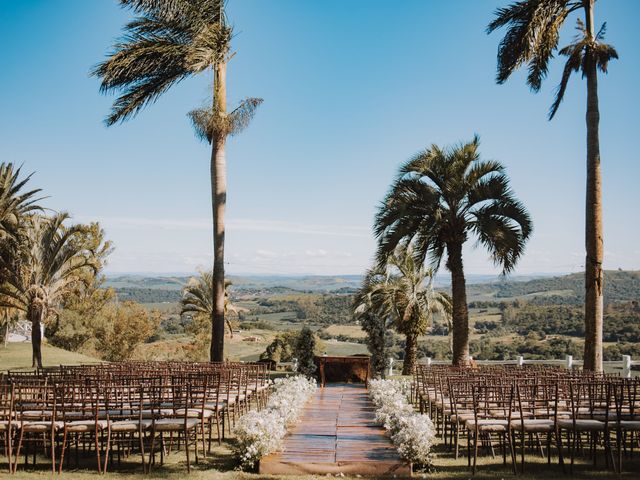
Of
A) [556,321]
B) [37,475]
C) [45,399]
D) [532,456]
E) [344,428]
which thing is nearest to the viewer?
[37,475]

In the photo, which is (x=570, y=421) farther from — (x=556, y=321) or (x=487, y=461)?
(x=556, y=321)

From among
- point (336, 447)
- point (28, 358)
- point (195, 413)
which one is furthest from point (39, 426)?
point (28, 358)

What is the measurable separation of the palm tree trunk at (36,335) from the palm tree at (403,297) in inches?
480

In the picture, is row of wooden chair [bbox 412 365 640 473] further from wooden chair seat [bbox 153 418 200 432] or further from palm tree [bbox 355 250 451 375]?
palm tree [bbox 355 250 451 375]

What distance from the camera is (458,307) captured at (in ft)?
71.4

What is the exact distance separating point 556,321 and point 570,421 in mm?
41907

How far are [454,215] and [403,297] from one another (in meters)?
6.87

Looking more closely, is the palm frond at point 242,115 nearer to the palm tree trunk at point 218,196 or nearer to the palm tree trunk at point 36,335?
the palm tree trunk at point 218,196

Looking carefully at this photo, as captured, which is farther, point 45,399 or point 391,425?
point 391,425

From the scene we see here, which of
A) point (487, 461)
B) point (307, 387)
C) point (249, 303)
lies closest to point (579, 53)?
point (307, 387)

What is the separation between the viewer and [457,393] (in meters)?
10.3

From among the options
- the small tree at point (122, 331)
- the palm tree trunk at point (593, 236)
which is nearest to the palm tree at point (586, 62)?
the palm tree trunk at point (593, 236)

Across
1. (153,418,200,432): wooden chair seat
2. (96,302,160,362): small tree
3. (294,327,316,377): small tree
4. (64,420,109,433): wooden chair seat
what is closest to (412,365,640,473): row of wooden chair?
(153,418,200,432): wooden chair seat

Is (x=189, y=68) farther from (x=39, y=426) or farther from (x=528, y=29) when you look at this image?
(x=39, y=426)
